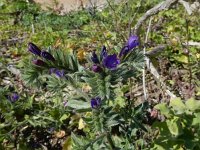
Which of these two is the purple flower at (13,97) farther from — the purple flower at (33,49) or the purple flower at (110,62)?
the purple flower at (110,62)

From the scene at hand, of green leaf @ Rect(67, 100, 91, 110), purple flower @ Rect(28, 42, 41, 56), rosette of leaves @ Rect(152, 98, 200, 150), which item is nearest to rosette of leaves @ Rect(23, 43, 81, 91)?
purple flower @ Rect(28, 42, 41, 56)

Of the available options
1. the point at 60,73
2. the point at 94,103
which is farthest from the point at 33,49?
the point at 94,103

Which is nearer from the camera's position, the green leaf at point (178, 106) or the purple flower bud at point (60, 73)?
the purple flower bud at point (60, 73)

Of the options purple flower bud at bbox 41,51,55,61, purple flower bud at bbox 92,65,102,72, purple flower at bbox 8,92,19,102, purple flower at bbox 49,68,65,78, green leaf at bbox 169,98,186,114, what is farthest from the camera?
purple flower at bbox 8,92,19,102

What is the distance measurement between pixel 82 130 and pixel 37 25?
110 inches

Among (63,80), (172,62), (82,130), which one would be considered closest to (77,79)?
(63,80)

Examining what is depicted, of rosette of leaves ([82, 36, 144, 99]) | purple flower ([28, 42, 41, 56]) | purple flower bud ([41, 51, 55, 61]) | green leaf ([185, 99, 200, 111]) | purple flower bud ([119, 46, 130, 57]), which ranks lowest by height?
green leaf ([185, 99, 200, 111])

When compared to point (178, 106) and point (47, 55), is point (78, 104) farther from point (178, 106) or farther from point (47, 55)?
point (178, 106)

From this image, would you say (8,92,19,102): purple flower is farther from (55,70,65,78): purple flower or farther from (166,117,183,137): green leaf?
(166,117,183,137): green leaf

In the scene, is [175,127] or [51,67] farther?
[175,127]

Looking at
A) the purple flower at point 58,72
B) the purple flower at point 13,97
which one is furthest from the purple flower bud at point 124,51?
the purple flower at point 13,97

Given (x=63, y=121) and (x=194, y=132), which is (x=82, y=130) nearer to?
(x=63, y=121)

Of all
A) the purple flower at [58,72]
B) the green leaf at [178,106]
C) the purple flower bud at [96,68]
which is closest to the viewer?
the purple flower bud at [96,68]

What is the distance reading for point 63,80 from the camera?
1.92 metres
